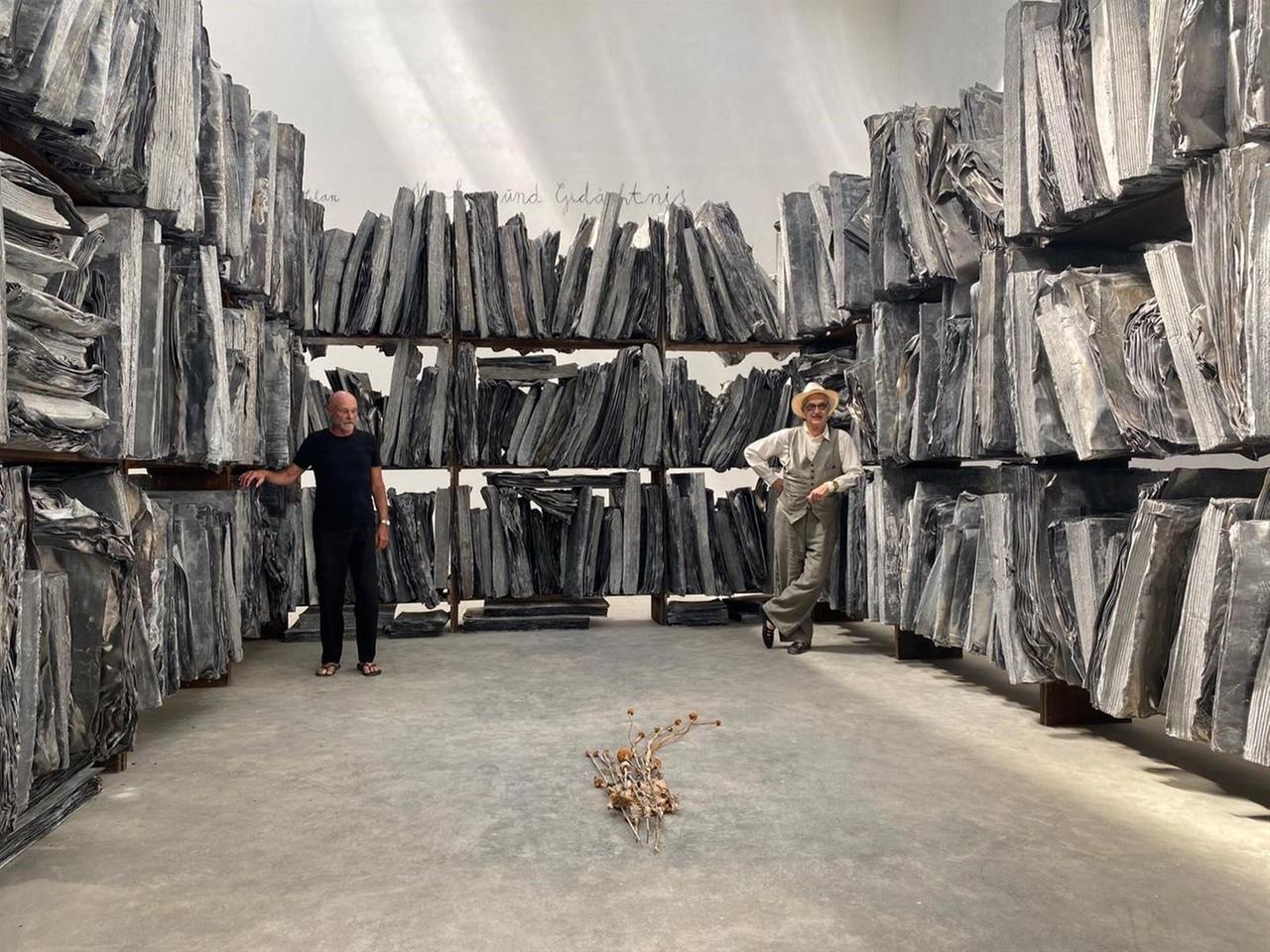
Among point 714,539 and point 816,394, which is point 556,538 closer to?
point 714,539

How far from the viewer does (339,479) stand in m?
4.20

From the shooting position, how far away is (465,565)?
531 centimetres

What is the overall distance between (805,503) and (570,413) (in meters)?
1.48

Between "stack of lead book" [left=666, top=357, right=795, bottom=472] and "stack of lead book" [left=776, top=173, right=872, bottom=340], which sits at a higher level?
"stack of lead book" [left=776, top=173, right=872, bottom=340]

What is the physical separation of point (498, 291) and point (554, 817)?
3625 millimetres

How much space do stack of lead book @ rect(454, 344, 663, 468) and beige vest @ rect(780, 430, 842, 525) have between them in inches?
36.9

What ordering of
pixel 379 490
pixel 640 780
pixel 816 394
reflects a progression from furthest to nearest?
1. pixel 816 394
2. pixel 379 490
3. pixel 640 780

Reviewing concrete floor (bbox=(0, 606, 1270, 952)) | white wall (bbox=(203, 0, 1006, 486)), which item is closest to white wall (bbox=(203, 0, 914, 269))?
white wall (bbox=(203, 0, 1006, 486))

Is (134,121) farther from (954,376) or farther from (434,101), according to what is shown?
(434,101)

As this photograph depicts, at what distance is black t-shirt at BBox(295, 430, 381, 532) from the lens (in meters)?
4.19

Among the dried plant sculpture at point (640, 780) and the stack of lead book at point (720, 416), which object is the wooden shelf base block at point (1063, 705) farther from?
the stack of lead book at point (720, 416)

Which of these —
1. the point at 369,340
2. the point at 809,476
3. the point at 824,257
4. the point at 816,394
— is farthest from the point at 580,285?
the point at 809,476

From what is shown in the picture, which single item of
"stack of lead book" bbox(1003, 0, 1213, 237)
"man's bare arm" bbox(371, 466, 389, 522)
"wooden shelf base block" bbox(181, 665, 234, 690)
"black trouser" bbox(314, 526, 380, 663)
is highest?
"stack of lead book" bbox(1003, 0, 1213, 237)

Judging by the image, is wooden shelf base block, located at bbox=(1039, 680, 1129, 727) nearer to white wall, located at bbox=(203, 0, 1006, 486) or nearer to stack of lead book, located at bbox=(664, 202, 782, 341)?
stack of lead book, located at bbox=(664, 202, 782, 341)
